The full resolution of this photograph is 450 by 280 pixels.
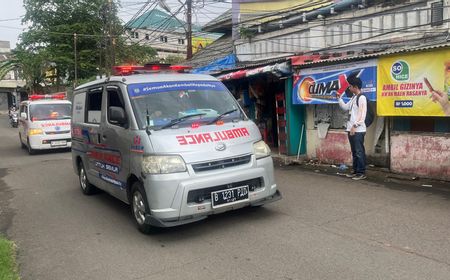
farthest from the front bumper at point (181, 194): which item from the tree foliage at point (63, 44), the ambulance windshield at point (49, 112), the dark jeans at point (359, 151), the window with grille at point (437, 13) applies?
the tree foliage at point (63, 44)

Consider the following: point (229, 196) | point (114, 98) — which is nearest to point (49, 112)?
point (114, 98)

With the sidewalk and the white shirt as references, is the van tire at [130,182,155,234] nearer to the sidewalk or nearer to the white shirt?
the sidewalk

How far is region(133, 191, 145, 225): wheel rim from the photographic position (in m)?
5.41

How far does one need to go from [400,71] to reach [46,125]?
39.1ft

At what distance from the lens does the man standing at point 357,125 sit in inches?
318

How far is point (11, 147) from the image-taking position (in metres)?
18.3

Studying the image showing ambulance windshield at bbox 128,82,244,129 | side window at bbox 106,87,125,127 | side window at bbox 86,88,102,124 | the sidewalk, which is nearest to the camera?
ambulance windshield at bbox 128,82,244,129

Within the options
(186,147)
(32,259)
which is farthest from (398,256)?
(32,259)

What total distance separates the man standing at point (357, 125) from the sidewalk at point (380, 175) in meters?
0.29

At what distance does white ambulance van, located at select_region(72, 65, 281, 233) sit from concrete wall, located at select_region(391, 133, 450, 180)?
3.59 meters

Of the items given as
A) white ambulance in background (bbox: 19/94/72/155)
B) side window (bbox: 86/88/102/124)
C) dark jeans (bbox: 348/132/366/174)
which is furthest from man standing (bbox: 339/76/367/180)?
white ambulance in background (bbox: 19/94/72/155)

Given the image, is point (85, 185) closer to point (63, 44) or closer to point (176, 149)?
point (176, 149)

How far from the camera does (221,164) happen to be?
17.1 feet

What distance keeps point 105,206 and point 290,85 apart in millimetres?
5581
